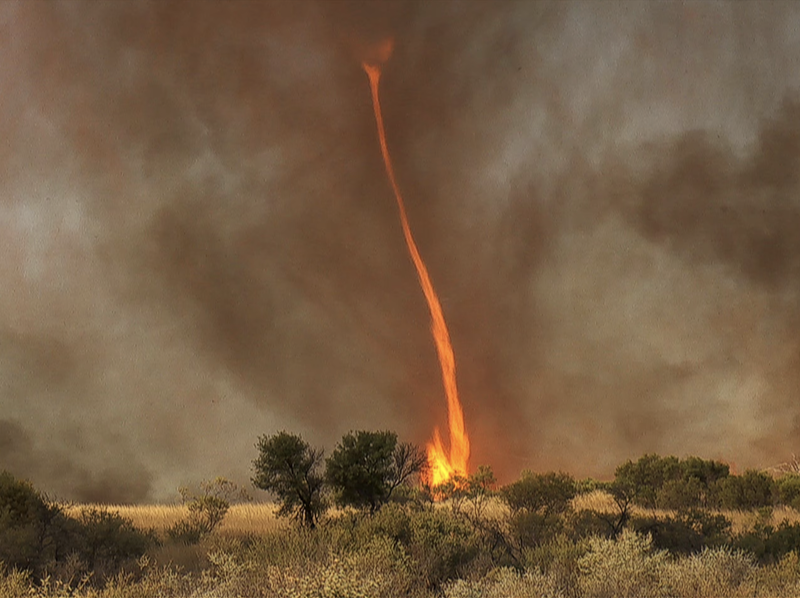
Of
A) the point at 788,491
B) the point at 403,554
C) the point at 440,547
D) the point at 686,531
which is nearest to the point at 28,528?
the point at 403,554

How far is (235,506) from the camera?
34.3 meters

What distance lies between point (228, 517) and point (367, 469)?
7074 mm

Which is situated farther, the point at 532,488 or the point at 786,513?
the point at 786,513

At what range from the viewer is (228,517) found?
2959 cm

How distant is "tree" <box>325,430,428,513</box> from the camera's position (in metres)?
26.5

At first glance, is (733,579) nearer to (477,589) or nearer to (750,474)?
(477,589)

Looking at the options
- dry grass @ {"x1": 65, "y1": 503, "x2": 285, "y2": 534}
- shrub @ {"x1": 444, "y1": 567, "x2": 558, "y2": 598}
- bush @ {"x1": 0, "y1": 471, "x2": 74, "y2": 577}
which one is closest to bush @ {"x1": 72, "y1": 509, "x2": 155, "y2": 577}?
bush @ {"x1": 0, "y1": 471, "x2": 74, "y2": 577}

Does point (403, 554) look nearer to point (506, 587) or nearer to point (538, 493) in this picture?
point (506, 587)

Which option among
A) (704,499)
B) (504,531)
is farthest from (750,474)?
(504,531)

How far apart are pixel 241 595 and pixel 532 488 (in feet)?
47.8

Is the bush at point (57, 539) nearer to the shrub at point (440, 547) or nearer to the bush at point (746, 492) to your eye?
the shrub at point (440, 547)

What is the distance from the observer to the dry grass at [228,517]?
25516 millimetres

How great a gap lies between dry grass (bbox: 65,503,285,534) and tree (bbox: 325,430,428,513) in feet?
8.62

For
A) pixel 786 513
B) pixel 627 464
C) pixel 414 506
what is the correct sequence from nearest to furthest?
pixel 414 506
pixel 786 513
pixel 627 464
